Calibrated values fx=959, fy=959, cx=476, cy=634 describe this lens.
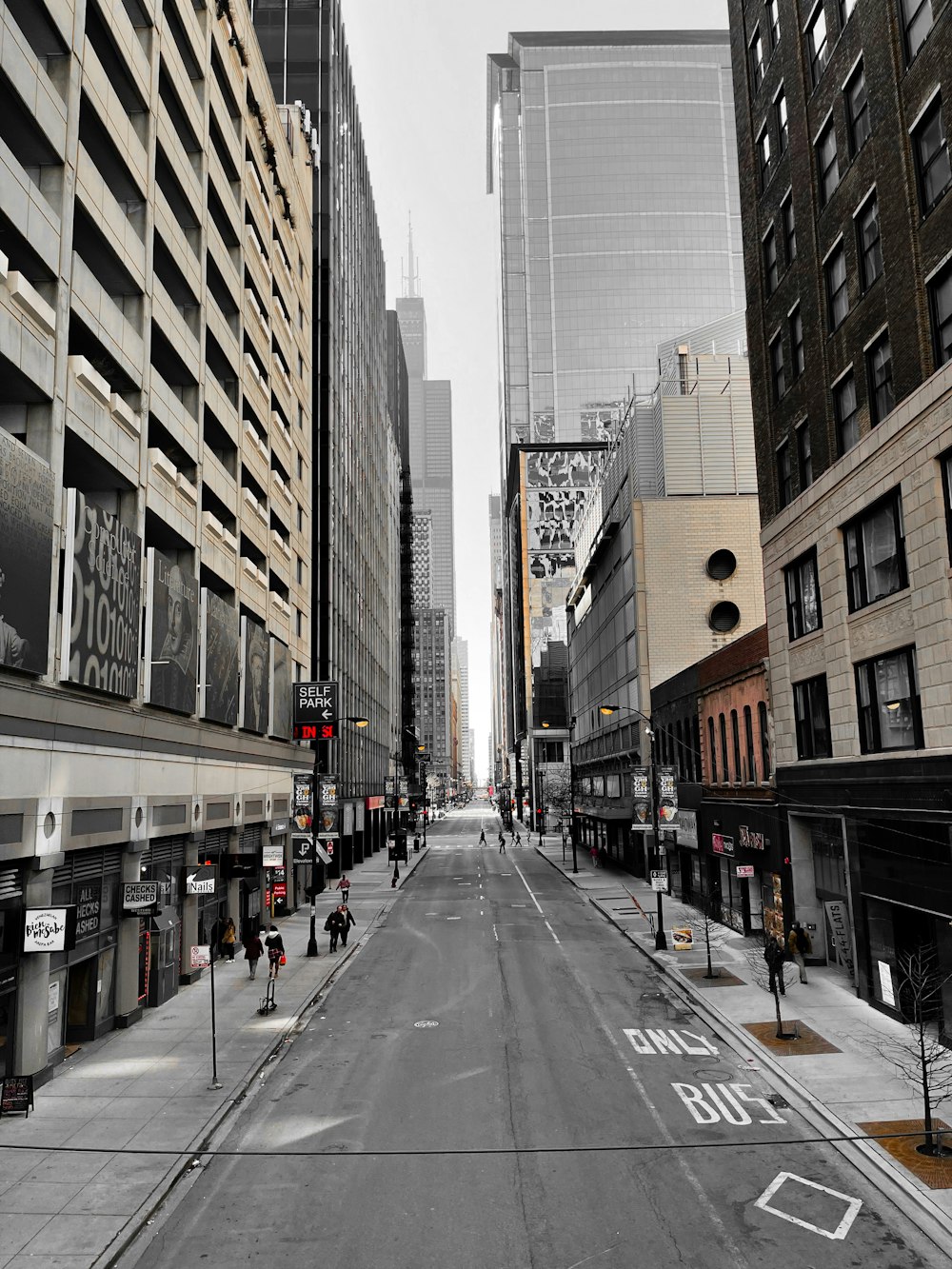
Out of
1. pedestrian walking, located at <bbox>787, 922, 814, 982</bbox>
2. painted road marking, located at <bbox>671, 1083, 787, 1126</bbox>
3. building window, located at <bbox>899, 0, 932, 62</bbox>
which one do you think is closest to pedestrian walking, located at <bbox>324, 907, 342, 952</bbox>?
pedestrian walking, located at <bbox>787, 922, 814, 982</bbox>

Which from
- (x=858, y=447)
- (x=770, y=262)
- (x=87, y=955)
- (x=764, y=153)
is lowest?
(x=87, y=955)

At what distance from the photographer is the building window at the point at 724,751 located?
124ft

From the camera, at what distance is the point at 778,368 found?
31.4m

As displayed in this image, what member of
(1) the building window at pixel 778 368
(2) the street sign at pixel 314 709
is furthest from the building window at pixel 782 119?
(2) the street sign at pixel 314 709

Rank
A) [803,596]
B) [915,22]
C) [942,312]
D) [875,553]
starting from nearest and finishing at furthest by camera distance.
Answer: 1. [942,312]
2. [915,22]
3. [875,553]
4. [803,596]

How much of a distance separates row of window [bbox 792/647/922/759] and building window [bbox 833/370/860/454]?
19.6 ft

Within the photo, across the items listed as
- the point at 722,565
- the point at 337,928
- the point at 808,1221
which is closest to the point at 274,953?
the point at 337,928

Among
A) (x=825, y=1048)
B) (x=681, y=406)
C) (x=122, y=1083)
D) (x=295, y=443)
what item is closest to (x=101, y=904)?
(x=122, y=1083)

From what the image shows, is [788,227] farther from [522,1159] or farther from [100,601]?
[522,1159]

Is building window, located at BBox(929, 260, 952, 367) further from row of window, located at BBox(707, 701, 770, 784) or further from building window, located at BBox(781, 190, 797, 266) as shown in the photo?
row of window, located at BBox(707, 701, 770, 784)

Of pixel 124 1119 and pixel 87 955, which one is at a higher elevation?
pixel 87 955

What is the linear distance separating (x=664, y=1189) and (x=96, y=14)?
90.7 ft

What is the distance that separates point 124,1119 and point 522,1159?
6.88 metres

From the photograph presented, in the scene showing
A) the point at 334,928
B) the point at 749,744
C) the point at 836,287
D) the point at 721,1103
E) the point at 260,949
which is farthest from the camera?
the point at 749,744
